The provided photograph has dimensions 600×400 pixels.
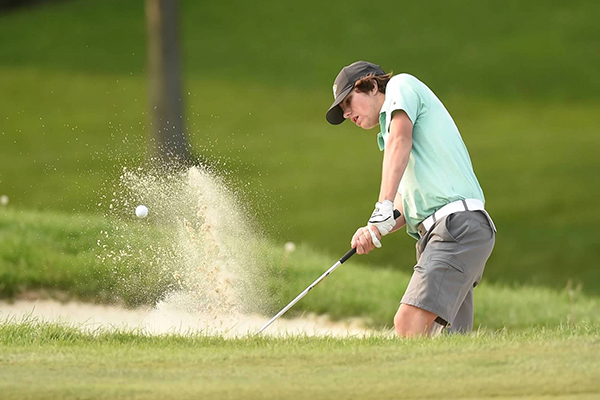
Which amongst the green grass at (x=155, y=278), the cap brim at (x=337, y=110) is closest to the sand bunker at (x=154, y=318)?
the green grass at (x=155, y=278)

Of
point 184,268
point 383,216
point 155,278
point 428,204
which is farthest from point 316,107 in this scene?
point 383,216

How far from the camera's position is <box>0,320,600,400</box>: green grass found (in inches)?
152

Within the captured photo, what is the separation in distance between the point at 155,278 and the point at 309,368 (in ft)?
12.3

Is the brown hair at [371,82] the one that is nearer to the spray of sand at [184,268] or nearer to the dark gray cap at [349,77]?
the dark gray cap at [349,77]

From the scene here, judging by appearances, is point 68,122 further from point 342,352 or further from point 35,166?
point 342,352

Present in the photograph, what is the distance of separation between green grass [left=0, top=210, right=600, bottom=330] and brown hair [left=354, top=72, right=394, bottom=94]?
2.47 metres

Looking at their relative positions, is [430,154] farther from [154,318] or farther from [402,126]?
[154,318]

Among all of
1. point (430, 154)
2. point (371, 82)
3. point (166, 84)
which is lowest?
point (430, 154)

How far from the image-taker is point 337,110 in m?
5.47

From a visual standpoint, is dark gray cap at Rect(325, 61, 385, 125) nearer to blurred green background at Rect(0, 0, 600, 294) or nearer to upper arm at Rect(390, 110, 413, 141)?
upper arm at Rect(390, 110, 413, 141)

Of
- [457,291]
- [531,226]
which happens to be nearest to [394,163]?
[457,291]

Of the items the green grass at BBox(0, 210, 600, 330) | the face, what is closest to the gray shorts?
the face

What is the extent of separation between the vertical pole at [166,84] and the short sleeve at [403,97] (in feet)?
36.7

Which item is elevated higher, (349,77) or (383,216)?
(349,77)
